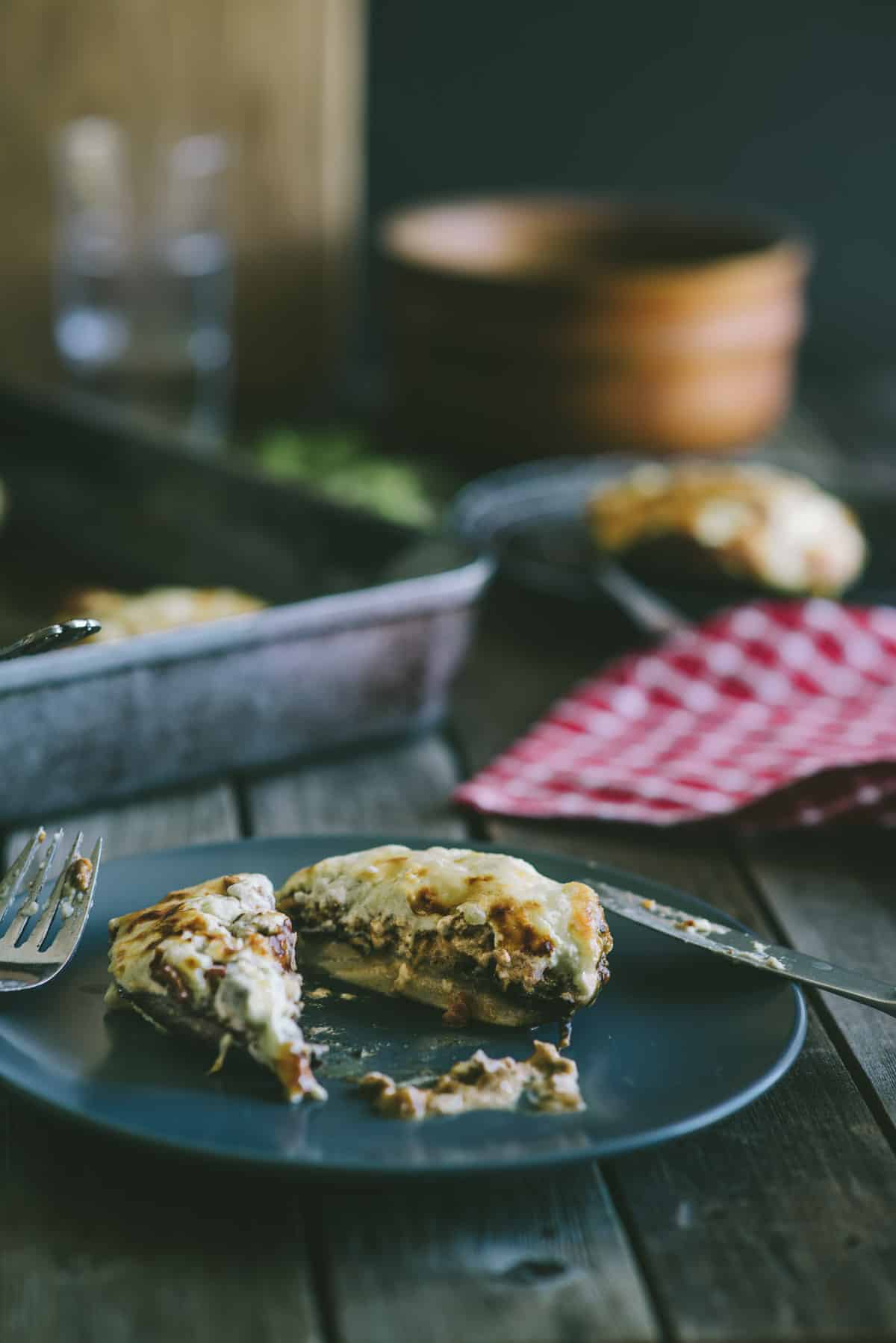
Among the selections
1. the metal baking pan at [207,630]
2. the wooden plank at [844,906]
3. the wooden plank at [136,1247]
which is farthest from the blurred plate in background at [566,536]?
the wooden plank at [136,1247]

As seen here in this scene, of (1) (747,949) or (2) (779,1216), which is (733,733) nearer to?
(1) (747,949)

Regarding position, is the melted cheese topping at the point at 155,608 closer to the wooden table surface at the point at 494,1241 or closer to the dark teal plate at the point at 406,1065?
the dark teal plate at the point at 406,1065

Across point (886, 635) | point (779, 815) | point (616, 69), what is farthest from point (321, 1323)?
point (616, 69)

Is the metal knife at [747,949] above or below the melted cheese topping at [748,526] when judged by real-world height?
above

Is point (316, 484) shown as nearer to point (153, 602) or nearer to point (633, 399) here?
point (633, 399)

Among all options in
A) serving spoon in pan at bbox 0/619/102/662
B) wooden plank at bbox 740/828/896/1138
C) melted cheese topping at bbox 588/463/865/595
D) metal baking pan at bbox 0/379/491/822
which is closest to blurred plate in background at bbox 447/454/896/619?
melted cheese topping at bbox 588/463/865/595

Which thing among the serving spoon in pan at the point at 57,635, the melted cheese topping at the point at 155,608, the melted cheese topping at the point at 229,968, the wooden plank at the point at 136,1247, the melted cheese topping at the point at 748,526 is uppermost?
the serving spoon in pan at the point at 57,635

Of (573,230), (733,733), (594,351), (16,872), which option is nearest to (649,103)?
(573,230)
